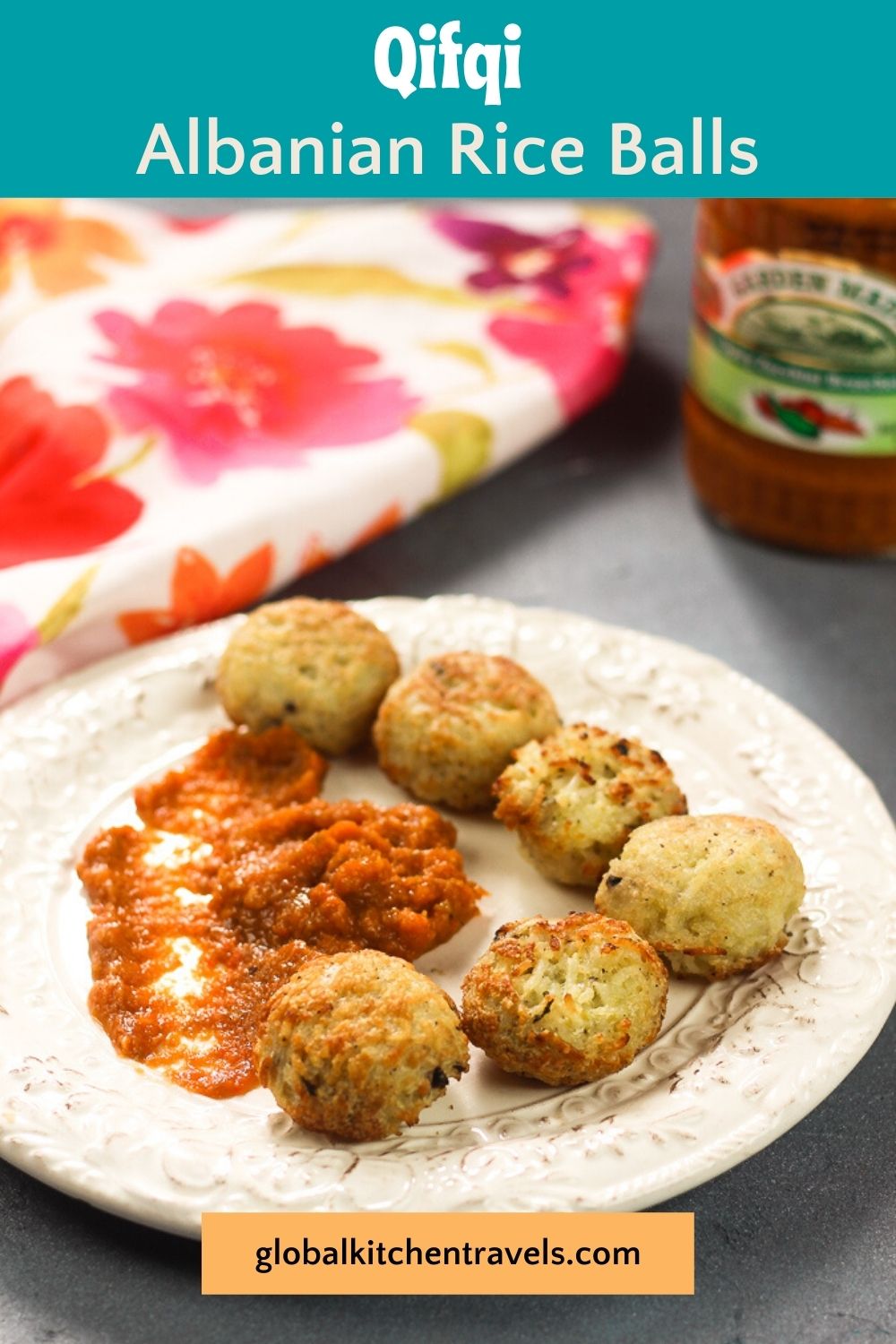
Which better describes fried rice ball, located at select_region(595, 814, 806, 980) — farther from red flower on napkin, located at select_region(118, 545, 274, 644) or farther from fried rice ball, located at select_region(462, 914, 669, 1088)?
red flower on napkin, located at select_region(118, 545, 274, 644)

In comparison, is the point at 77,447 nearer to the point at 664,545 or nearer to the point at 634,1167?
the point at 664,545

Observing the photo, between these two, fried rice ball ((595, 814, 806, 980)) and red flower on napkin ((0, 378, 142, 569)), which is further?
red flower on napkin ((0, 378, 142, 569))

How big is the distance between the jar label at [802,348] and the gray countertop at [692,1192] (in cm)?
39

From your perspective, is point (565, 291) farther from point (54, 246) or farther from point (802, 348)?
point (54, 246)

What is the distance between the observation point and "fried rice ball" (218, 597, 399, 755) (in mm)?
2850

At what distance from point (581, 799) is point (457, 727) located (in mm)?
273

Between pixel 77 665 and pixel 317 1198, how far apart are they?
1482 millimetres

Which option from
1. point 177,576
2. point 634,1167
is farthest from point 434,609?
point 634,1167

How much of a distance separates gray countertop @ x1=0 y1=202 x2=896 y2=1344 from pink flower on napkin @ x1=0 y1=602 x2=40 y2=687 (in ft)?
2.54

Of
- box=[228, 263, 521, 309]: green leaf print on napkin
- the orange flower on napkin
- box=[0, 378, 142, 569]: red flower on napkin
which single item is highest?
the orange flower on napkin

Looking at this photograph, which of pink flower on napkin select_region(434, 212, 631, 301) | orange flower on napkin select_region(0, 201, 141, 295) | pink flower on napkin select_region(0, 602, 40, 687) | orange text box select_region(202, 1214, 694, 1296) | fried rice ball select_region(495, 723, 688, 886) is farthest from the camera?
pink flower on napkin select_region(434, 212, 631, 301)

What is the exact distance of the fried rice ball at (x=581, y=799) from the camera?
8.34ft

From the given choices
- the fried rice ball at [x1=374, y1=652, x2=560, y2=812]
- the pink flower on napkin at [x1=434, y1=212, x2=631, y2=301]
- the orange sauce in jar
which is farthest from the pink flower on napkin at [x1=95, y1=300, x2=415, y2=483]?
the fried rice ball at [x1=374, y1=652, x2=560, y2=812]

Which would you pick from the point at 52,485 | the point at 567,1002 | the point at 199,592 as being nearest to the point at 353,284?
the point at 52,485
